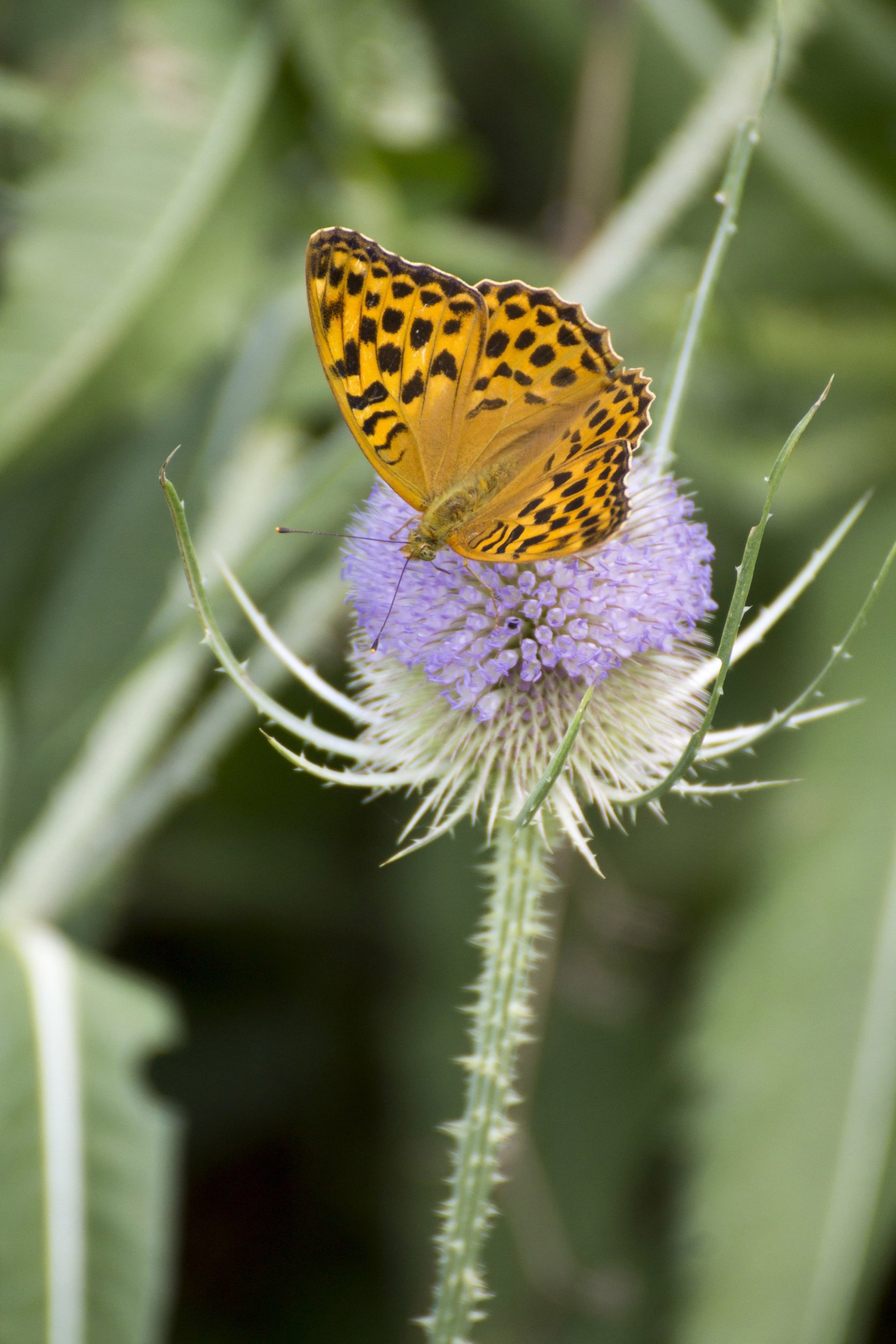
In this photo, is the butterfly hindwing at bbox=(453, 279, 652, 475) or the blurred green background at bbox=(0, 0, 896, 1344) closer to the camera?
the butterfly hindwing at bbox=(453, 279, 652, 475)

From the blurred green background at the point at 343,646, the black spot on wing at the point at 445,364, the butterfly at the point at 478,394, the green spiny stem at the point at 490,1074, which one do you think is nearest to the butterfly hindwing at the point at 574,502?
the butterfly at the point at 478,394

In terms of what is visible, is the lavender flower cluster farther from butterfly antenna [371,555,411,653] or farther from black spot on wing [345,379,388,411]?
black spot on wing [345,379,388,411]

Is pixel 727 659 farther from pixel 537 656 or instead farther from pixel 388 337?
pixel 388 337

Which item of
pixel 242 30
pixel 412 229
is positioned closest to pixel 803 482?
pixel 412 229

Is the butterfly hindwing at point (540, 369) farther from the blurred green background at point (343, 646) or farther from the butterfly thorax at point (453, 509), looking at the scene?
the blurred green background at point (343, 646)

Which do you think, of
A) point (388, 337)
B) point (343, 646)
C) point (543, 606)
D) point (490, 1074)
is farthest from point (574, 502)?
point (343, 646)

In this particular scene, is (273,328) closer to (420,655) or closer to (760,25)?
(760,25)

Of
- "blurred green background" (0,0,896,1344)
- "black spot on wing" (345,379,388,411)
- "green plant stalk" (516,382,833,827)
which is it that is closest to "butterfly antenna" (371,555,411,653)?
"black spot on wing" (345,379,388,411)
